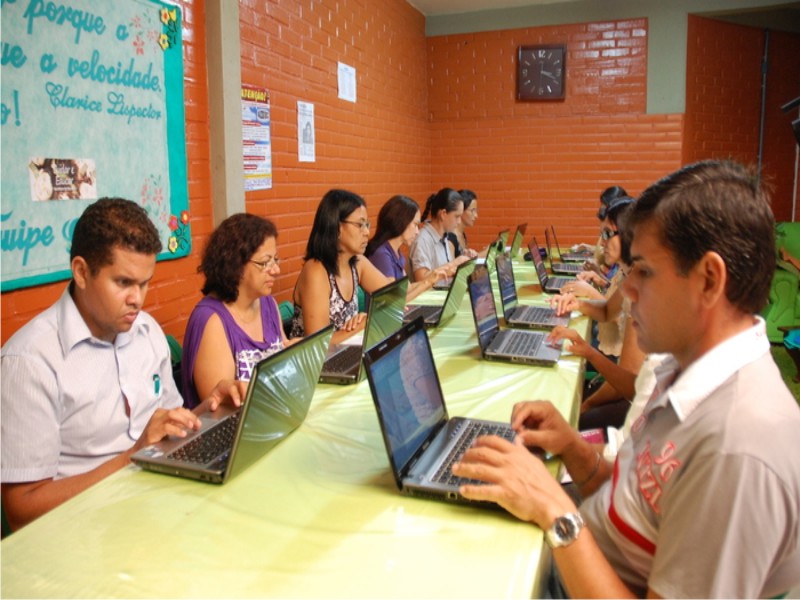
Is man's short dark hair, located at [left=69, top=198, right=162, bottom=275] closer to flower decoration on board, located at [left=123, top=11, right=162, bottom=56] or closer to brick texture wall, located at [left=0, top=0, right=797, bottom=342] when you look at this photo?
Answer: flower decoration on board, located at [left=123, top=11, right=162, bottom=56]

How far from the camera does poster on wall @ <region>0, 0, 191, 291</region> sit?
2088 millimetres

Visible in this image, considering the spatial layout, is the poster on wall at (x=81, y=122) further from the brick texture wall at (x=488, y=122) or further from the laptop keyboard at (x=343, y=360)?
the brick texture wall at (x=488, y=122)

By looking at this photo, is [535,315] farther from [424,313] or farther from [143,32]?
[143,32]

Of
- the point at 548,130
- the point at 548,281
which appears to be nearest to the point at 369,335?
the point at 548,281

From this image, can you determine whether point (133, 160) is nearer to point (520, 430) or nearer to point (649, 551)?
point (520, 430)

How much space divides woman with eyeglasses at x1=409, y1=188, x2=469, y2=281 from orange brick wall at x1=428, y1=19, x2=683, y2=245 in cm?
219

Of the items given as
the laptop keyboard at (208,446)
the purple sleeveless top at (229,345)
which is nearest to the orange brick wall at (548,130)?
the purple sleeveless top at (229,345)

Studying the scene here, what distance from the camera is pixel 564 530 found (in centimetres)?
107

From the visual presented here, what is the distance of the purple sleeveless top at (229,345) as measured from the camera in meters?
2.08

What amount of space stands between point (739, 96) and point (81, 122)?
6650 millimetres

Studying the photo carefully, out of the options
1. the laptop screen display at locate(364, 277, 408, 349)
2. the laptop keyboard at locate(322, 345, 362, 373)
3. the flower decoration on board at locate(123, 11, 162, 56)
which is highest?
the flower decoration on board at locate(123, 11, 162, 56)

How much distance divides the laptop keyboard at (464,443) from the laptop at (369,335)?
0.52 metres

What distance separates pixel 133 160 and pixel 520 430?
2.00 metres

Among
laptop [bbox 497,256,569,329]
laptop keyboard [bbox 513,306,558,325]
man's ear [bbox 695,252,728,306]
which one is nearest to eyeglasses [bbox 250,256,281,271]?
laptop [bbox 497,256,569,329]
